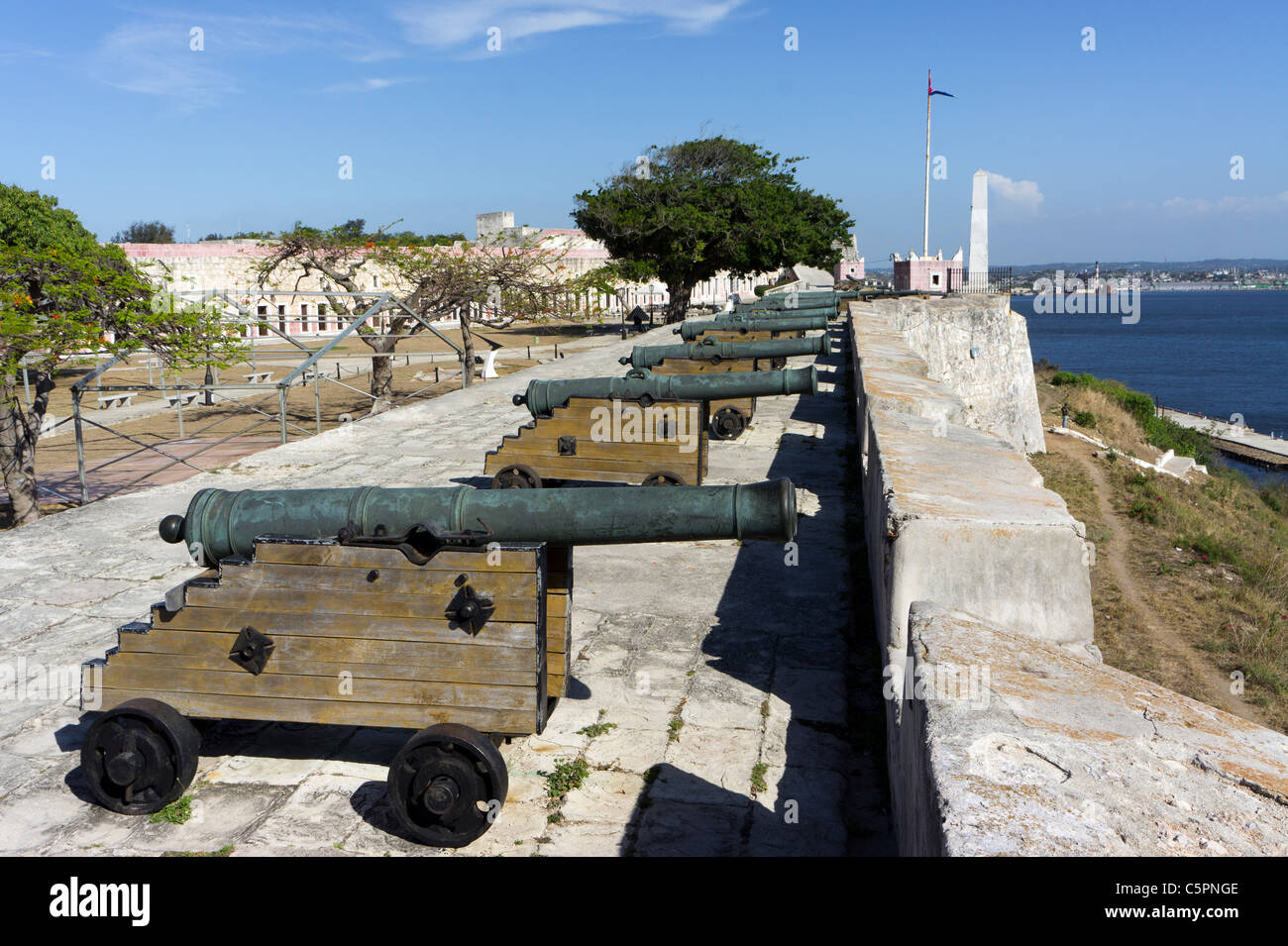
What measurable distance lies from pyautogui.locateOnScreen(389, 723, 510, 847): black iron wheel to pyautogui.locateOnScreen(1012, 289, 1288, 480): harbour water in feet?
77.4

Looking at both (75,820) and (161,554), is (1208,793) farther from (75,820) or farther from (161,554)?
(161,554)

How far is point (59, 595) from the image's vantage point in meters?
5.18

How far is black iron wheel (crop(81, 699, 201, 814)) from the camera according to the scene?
3.23 m

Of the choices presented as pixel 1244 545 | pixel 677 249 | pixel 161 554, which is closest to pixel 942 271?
pixel 677 249

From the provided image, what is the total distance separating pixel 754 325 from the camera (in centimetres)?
1177

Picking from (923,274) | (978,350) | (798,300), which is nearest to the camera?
(978,350)

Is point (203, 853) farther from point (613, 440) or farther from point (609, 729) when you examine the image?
point (613, 440)

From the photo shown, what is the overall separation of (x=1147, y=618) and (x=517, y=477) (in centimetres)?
687

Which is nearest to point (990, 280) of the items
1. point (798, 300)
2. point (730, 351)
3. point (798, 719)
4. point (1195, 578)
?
point (798, 300)

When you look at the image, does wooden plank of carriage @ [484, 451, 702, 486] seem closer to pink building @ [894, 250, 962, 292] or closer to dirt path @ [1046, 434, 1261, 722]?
dirt path @ [1046, 434, 1261, 722]

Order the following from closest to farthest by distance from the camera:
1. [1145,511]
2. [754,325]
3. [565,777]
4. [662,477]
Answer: [565,777]
[662,477]
[754,325]
[1145,511]

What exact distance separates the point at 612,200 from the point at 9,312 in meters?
22.8

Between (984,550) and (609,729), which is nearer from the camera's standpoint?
(984,550)

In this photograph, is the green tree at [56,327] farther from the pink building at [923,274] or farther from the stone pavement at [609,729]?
the pink building at [923,274]
